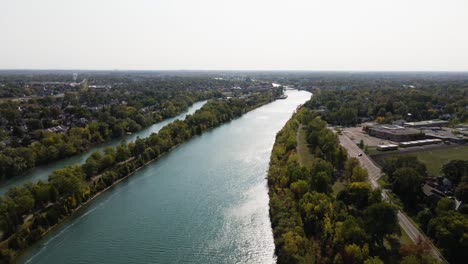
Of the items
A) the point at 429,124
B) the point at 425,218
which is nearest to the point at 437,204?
the point at 425,218

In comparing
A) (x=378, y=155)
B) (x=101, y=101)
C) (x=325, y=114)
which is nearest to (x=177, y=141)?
(x=378, y=155)

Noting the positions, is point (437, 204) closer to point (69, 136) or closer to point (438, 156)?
point (438, 156)

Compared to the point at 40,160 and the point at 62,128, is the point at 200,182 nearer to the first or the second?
the point at 40,160

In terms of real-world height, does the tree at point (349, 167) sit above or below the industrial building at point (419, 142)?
above

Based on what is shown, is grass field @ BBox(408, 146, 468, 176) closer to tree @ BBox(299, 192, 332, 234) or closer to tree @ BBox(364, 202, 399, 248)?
tree @ BBox(364, 202, 399, 248)

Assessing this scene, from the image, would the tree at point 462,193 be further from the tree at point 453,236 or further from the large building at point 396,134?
the large building at point 396,134

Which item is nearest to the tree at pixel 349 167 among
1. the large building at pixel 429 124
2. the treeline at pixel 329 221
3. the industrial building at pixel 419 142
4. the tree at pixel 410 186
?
the treeline at pixel 329 221
